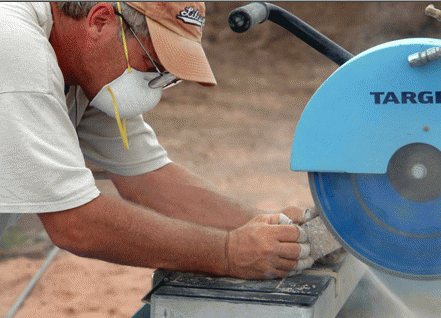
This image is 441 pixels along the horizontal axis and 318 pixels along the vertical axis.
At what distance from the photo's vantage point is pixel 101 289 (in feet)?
11.1

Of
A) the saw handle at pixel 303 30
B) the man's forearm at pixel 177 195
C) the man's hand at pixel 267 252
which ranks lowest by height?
the man's forearm at pixel 177 195

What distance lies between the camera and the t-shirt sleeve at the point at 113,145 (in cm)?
214

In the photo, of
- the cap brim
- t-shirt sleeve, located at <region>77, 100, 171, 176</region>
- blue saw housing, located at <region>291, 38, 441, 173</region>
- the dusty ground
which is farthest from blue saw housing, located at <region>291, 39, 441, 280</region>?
t-shirt sleeve, located at <region>77, 100, 171, 176</region>

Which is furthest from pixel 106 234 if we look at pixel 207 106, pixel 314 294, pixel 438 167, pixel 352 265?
pixel 207 106

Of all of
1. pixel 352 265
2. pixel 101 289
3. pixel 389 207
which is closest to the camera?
pixel 389 207

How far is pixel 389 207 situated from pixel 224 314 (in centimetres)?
43

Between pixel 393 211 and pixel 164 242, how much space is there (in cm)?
54

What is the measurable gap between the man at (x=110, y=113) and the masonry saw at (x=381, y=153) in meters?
0.19

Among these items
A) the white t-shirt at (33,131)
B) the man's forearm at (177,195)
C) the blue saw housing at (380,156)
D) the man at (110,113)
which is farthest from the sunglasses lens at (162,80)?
the blue saw housing at (380,156)

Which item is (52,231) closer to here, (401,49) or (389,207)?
(389,207)

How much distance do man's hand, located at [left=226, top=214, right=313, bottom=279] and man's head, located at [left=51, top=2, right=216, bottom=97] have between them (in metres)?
0.50

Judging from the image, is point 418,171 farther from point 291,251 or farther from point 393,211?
point 291,251

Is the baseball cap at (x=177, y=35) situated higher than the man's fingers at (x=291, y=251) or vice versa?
the baseball cap at (x=177, y=35)

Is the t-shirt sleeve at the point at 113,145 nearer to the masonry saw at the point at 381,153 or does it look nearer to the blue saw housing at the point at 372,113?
the masonry saw at the point at 381,153
